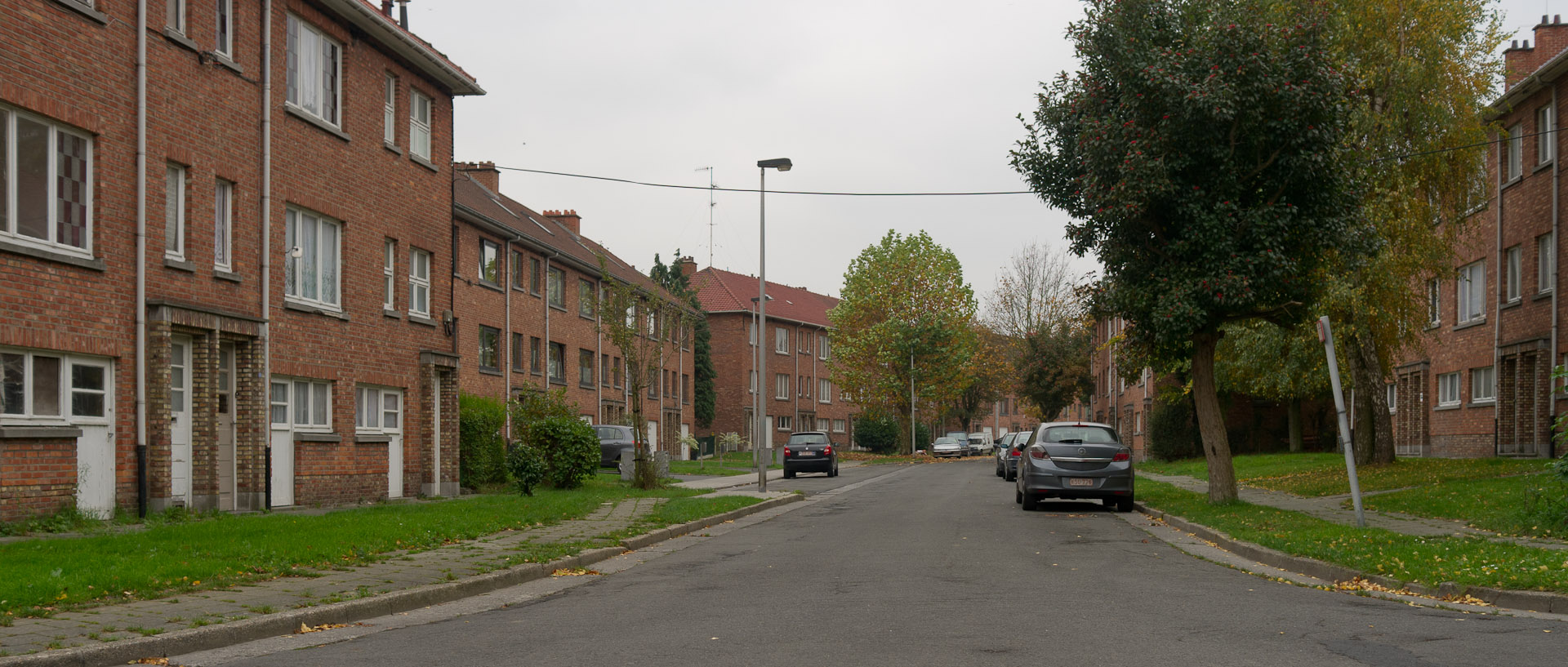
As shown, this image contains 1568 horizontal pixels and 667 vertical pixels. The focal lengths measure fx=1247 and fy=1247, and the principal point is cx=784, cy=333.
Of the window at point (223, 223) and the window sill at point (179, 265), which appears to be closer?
the window sill at point (179, 265)

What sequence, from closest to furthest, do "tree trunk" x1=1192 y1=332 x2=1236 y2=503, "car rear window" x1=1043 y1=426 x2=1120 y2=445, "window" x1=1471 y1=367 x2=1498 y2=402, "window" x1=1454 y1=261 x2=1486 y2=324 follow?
"tree trunk" x1=1192 y1=332 x2=1236 y2=503, "car rear window" x1=1043 y1=426 x2=1120 y2=445, "window" x1=1471 y1=367 x2=1498 y2=402, "window" x1=1454 y1=261 x2=1486 y2=324

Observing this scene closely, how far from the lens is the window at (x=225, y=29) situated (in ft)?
57.7

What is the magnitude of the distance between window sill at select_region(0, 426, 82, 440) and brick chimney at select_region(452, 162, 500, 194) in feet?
93.7

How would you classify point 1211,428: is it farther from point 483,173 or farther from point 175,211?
point 483,173

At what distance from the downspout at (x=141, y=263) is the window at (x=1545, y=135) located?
2796 cm

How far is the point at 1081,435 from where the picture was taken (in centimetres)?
2092

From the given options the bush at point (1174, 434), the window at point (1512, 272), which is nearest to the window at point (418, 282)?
the window at point (1512, 272)

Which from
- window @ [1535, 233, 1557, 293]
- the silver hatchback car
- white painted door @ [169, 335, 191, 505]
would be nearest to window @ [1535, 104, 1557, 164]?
window @ [1535, 233, 1557, 293]

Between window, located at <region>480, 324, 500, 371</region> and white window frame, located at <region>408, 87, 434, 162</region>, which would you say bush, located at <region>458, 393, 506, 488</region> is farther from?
window, located at <region>480, 324, 500, 371</region>

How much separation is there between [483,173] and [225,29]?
2598 cm

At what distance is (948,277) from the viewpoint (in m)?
65.1

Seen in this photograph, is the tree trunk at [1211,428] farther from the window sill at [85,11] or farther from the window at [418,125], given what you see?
the window sill at [85,11]

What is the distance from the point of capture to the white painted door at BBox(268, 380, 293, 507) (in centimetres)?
1881

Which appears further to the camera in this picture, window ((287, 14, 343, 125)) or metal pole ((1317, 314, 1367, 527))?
window ((287, 14, 343, 125))
